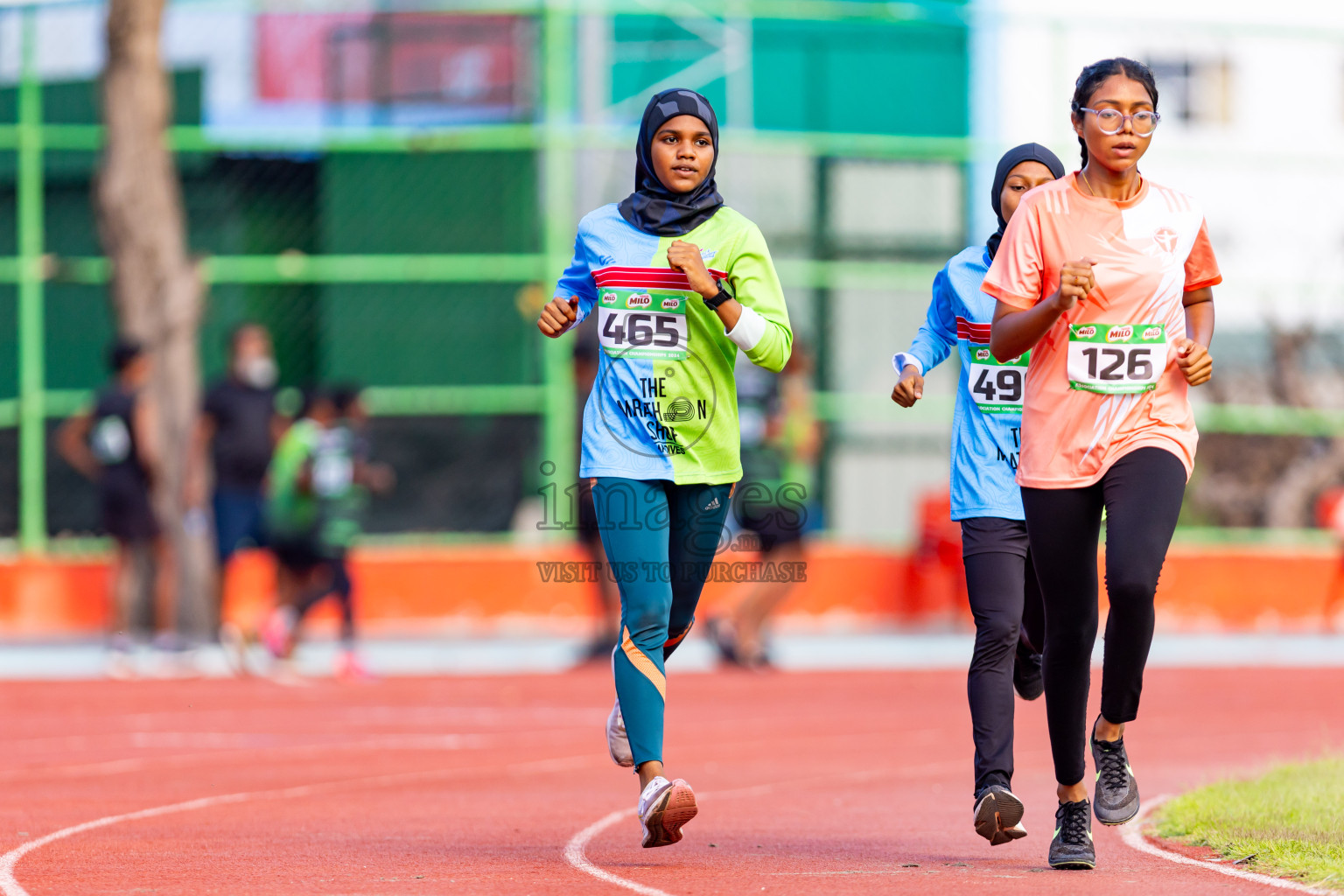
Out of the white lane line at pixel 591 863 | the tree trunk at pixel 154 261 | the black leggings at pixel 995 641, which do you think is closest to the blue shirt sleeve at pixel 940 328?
the black leggings at pixel 995 641

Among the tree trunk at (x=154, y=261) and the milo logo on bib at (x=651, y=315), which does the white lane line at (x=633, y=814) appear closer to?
the milo logo on bib at (x=651, y=315)

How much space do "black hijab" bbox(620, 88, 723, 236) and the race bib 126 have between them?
968mm

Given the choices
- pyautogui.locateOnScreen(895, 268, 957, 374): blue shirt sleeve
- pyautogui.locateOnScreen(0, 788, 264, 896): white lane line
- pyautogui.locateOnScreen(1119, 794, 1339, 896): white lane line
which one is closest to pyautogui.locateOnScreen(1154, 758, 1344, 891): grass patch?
pyautogui.locateOnScreen(1119, 794, 1339, 896): white lane line

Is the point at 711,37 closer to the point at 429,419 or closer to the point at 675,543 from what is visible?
the point at 429,419

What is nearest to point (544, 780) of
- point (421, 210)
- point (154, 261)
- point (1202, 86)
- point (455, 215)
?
point (154, 261)

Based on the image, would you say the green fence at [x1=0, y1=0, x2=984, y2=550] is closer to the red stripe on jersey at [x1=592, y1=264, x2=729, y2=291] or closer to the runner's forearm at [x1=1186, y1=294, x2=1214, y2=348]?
the red stripe on jersey at [x1=592, y1=264, x2=729, y2=291]

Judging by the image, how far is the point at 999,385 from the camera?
6.63 m

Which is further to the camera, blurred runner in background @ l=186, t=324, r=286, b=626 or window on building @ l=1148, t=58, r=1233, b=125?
window on building @ l=1148, t=58, r=1233, b=125

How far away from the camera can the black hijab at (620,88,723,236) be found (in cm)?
641

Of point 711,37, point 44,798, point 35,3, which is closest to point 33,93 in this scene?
point 35,3

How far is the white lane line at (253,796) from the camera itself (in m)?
6.12

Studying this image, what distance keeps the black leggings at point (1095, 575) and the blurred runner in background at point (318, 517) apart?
903 centimetres

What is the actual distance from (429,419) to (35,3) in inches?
198

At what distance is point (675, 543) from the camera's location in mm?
6512
